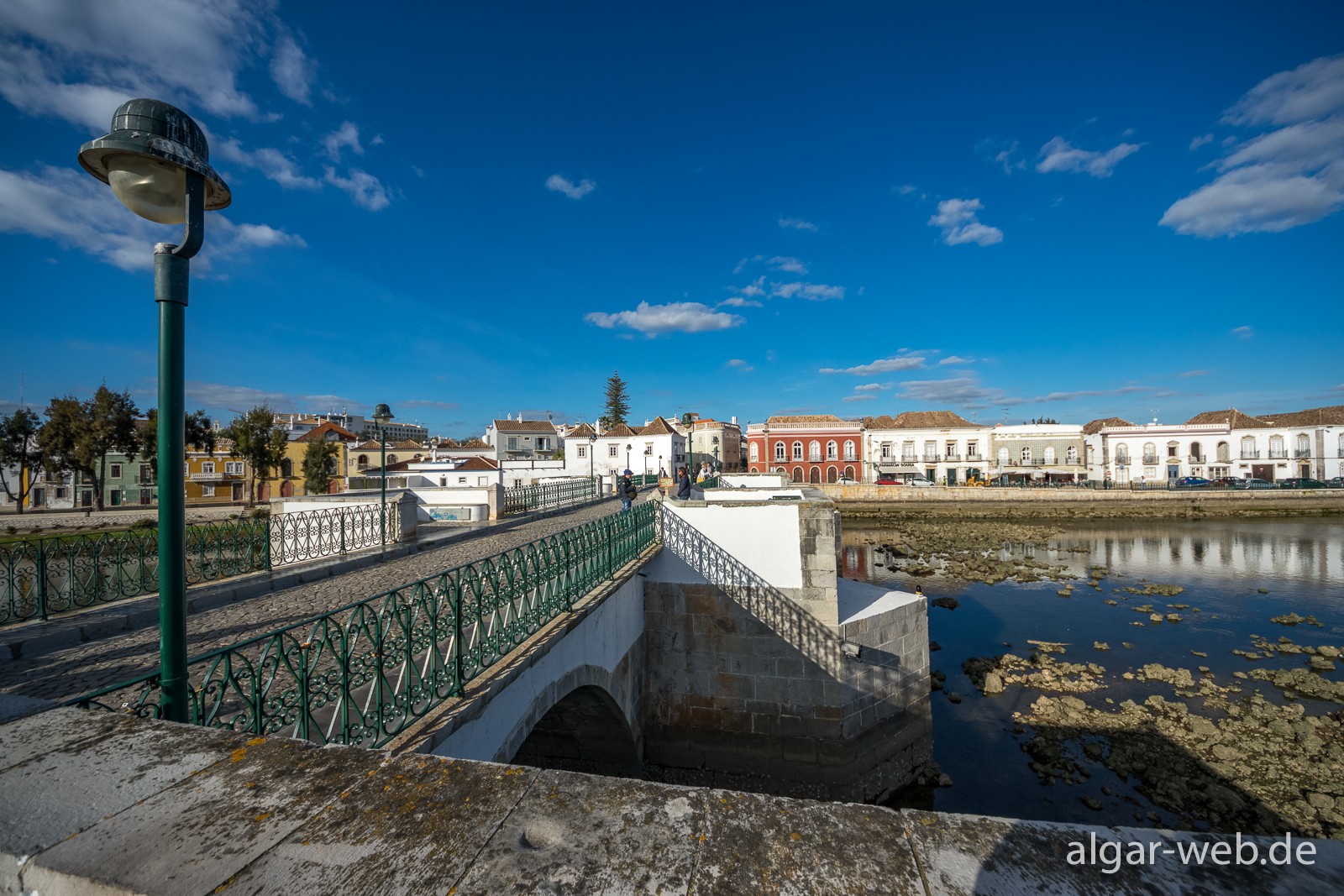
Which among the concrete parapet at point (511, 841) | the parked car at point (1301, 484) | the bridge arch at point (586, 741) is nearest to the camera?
the concrete parapet at point (511, 841)

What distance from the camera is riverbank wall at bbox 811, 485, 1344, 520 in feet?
136

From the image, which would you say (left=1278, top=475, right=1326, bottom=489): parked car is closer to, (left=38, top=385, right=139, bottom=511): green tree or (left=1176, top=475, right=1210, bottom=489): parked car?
(left=1176, top=475, right=1210, bottom=489): parked car

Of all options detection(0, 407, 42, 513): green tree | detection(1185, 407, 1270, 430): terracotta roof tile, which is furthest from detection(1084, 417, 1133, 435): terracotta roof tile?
detection(0, 407, 42, 513): green tree

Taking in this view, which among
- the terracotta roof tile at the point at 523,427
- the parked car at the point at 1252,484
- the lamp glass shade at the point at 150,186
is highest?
the terracotta roof tile at the point at 523,427

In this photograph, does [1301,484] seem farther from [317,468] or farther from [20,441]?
[20,441]

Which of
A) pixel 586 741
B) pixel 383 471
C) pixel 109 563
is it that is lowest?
pixel 586 741

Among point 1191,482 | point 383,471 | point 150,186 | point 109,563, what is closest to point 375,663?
point 150,186

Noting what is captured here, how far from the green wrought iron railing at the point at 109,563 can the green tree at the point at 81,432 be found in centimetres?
2343

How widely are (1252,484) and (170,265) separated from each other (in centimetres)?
6632

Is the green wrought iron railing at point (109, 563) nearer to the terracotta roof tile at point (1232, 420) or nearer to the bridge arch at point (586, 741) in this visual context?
the bridge arch at point (586, 741)

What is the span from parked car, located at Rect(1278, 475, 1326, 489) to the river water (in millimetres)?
13113

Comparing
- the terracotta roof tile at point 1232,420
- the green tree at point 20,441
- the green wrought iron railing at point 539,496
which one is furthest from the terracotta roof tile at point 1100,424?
the green tree at point 20,441

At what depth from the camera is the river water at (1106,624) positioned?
999 centimetres

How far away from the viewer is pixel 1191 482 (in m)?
47.9
